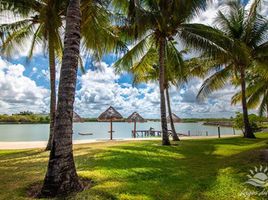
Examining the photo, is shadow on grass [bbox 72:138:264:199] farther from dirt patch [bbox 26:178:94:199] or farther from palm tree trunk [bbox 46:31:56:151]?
palm tree trunk [bbox 46:31:56:151]

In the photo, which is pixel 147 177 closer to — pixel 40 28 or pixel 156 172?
pixel 156 172

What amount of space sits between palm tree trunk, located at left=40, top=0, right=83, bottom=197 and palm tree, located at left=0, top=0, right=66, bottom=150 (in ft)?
18.2

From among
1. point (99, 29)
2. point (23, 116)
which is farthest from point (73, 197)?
point (23, 116)

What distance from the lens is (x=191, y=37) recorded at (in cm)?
1484

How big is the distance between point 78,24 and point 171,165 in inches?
221

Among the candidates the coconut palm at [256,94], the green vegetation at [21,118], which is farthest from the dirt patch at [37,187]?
the green vegetation at [21,118]

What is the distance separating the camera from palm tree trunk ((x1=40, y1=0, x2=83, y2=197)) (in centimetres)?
578

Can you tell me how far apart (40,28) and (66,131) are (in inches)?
416

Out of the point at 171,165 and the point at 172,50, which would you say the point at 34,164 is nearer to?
the point at 171,165

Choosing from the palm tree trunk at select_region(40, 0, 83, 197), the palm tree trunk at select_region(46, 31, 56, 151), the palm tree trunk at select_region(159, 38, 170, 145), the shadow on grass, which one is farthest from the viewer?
the palm tree trunk at select_region(159, 38, 170, 145)

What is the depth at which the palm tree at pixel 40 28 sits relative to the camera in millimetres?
11625

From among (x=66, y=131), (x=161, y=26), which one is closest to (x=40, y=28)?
(x=161, y=26)

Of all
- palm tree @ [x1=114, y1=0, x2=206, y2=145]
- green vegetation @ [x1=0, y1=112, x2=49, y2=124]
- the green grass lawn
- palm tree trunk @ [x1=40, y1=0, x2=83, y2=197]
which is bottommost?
the green grass lawn

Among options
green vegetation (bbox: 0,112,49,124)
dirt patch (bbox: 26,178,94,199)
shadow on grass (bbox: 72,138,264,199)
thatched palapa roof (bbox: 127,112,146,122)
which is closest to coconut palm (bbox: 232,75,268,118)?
thatched palapa roof (bbox: 127,112,146,122)
